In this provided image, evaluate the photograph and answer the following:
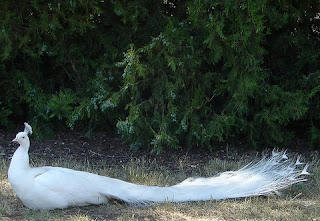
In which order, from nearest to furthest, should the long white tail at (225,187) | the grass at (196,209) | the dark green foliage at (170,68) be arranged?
the grass at (196,209), the long white tail at (225,187), the dark green foliage at (170,68)

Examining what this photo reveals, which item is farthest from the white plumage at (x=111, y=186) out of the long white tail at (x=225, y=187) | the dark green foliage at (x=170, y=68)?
the dark green foliage at (x=170, y=68)

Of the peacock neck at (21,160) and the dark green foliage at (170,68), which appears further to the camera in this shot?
the dark green foliage at (170,68)

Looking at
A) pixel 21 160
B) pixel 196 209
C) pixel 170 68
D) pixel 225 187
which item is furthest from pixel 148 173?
pixel 21 160

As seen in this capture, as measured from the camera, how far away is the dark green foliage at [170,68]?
726 cm

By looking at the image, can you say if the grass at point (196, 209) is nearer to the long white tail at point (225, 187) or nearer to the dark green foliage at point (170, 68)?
the long white tail at point (225, 187)

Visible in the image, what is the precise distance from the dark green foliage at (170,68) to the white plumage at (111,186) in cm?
153

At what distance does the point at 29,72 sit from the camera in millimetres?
8461

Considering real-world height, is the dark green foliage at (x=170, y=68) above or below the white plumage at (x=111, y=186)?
above

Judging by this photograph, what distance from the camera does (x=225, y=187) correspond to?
5.74 meters

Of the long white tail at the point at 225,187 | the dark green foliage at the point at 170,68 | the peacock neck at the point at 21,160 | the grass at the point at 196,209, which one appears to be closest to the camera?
the grass at the point at 196,209

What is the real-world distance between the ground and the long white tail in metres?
0.08

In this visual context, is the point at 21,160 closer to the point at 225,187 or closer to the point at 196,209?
the point at 196,209

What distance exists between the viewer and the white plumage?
5.29m

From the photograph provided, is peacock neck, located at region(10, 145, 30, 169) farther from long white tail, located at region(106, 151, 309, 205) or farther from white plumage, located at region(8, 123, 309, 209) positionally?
long white tail, located at region(106, 151, 309, 205)
